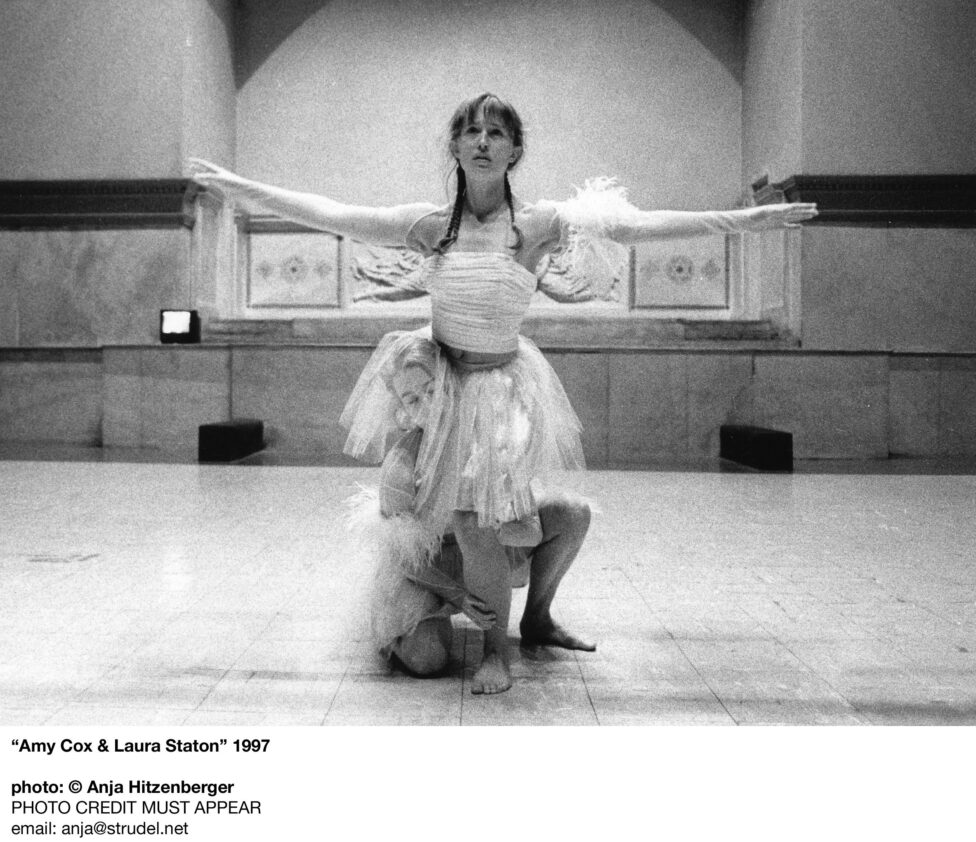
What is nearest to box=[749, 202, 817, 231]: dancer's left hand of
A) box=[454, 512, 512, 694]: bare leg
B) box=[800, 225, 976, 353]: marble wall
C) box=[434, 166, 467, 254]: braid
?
box=[434, 166, 467, 254]: braid

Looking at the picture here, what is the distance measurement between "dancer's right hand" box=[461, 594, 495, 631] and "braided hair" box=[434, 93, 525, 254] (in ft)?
3.13

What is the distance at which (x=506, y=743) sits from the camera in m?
1.70

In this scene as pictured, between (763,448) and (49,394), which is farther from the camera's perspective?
(49,394)

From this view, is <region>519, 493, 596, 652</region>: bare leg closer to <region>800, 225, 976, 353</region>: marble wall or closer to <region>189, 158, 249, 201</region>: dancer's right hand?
<region>189, 158, 249, 201</region>: dancer's right hand

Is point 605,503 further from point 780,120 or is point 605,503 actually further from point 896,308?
point 780,120

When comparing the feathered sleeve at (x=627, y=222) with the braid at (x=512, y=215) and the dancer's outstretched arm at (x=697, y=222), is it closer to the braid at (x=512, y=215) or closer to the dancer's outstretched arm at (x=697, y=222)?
the dancer's outstretched arm at (x=697, y=222)

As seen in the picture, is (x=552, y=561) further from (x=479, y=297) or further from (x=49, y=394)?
(x=49, y=394)

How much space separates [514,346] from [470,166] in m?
0.49

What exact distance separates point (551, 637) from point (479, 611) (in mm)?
388

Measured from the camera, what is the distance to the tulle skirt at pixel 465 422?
2559 mm

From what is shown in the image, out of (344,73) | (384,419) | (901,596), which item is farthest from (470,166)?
(344,73)

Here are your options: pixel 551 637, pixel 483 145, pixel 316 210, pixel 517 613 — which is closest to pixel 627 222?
pixel 483 145

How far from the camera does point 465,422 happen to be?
2607 millimetres

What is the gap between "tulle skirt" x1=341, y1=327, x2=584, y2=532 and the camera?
2559mm
